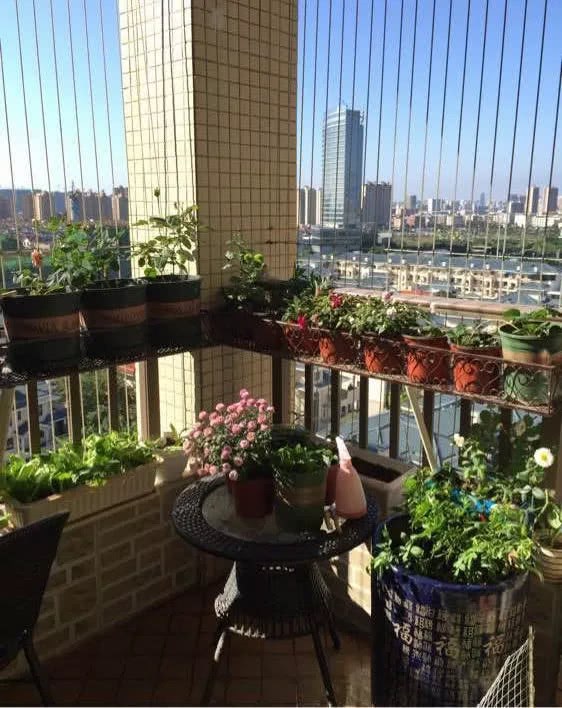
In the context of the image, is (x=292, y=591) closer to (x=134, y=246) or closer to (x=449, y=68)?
(x=134, y=246)

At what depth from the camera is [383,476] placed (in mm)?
2547

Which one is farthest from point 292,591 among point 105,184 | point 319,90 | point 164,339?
point 319,90

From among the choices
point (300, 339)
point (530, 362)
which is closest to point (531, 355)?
point (530, 362)

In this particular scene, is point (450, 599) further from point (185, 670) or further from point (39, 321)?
point (39, 321)

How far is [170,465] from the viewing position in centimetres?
263

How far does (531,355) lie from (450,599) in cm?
87

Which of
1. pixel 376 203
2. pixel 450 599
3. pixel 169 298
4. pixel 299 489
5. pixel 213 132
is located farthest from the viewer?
pixel 376 203

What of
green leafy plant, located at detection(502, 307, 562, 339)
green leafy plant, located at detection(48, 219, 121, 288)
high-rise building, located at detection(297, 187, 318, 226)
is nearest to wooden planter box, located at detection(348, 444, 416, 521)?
green leafy plant, located at detection(502, 307, 562, 339)

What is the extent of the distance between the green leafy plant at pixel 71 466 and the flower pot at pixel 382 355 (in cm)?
100

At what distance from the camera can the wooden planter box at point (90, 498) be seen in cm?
221

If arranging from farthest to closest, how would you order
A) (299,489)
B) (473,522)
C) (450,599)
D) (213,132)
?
1. (213,132)
2. (299,489)
3. (473,522)
4. (450,599)

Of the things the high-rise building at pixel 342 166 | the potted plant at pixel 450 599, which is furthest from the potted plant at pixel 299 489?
the high-rise building at pixel 342 166

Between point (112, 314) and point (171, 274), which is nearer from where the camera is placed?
point (112, 314)

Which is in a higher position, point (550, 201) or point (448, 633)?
point (550, 201)
